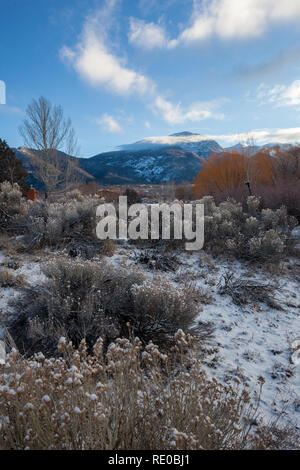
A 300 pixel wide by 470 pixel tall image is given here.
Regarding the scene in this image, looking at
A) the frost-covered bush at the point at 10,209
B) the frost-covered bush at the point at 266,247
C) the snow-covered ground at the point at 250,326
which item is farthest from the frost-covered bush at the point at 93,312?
the frost-covered bush at the point at 10,209

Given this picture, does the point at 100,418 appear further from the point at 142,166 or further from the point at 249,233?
the point at 142,166

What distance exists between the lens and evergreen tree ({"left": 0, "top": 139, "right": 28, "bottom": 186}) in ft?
47.4

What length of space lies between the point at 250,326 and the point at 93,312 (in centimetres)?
235

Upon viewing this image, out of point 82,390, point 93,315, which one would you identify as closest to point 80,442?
point 82,390

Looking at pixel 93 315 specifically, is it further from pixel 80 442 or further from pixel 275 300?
pixel 275 300

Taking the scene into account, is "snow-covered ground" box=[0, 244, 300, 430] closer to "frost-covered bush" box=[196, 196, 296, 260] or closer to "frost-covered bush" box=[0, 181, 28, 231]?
"frost-covered bush" box=[196, 196, 296, 260]

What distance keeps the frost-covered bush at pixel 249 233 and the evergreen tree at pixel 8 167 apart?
451 inches

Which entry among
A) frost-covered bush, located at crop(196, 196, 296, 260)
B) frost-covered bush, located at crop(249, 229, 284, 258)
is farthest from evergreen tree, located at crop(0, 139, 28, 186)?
frost-covered bush, located at crop(249, 229, 284, 258)

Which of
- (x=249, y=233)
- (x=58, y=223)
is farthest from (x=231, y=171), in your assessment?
(x=58, y=223)

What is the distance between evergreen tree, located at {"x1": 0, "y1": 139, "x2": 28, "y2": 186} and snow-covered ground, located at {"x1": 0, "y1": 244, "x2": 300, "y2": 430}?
36.5ft

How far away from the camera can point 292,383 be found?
2.60 meters

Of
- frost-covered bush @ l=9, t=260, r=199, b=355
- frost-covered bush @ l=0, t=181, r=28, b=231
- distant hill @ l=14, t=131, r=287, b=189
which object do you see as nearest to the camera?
frost-covered bush @ l=9, t=260, r=199, b=355

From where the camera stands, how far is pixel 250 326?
3.73 metres
